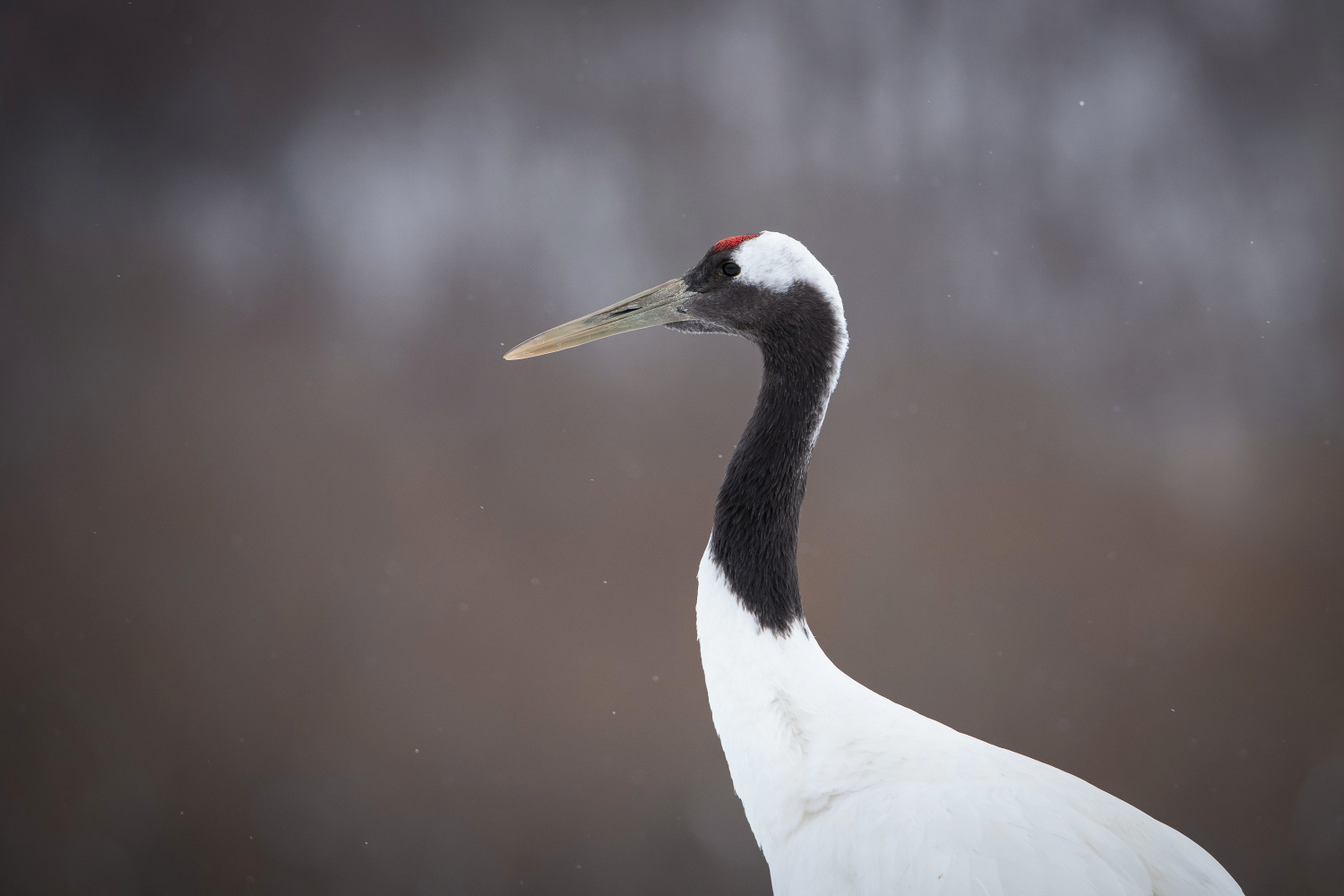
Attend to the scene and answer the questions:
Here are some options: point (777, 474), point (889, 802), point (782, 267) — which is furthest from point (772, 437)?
point (889, 802)

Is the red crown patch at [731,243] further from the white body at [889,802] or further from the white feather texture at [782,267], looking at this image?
the white body at [889,802]

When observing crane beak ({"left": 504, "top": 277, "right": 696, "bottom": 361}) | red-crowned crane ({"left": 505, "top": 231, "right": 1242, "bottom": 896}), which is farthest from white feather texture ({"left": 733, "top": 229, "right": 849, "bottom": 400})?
crane beak ({"left": 504, "top": 277, "right": 696, "bottom": 361})

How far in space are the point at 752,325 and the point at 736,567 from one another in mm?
566

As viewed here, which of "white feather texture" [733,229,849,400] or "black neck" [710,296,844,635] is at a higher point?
"white feather texture" [733,229,849,400]

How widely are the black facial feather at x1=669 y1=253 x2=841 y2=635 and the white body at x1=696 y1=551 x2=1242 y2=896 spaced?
0.07 metres

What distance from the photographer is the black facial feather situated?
1591 millimetres

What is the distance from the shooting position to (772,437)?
5.47 feet

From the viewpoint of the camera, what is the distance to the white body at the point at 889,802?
124 centimetres

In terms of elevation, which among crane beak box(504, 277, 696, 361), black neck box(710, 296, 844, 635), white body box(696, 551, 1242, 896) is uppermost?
crane beak box(504, 277, 696, 361)

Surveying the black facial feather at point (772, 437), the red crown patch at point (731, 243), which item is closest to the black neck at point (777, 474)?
the black facial feather at point (772, 437)

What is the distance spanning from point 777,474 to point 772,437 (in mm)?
85

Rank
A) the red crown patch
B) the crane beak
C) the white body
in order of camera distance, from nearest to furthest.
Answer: the white body → the red crown patch → the crane beak

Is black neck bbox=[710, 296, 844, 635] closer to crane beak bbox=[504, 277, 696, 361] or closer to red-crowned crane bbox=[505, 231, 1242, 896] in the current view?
red-crowned crane bbox=[505, 231, 1242, 896]

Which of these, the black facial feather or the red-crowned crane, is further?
the black facial feather
